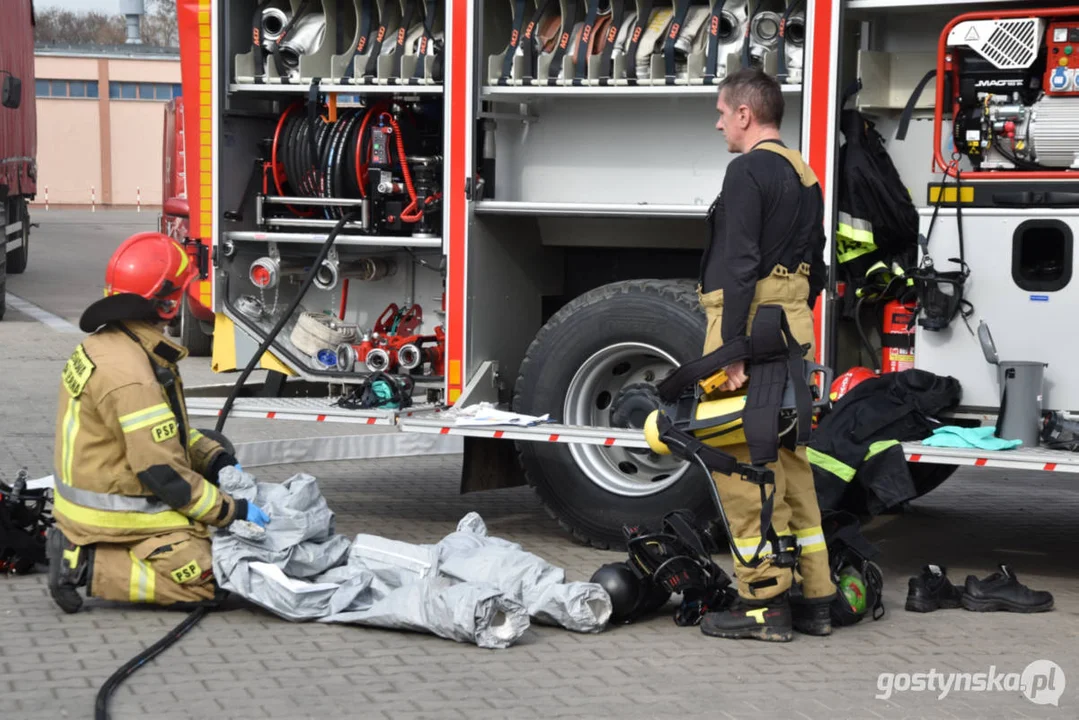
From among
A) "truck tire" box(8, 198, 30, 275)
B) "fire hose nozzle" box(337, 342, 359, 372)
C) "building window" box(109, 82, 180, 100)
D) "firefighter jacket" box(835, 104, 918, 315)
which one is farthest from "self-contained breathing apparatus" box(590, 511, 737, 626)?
"building window" box(109, 82, 180, 100)

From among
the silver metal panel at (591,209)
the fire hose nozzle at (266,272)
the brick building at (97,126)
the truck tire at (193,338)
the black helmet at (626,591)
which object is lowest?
the black helmet at (626,591)

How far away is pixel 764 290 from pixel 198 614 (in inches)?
93.5

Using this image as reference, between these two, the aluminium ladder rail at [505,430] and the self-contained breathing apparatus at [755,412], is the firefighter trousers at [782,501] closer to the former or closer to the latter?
the self-contained breathing apparatus at [755,412]

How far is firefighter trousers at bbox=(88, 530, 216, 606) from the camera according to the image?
5.71m

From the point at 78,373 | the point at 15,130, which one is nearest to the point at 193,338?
the point at 15,130

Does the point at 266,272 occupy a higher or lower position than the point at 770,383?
higher

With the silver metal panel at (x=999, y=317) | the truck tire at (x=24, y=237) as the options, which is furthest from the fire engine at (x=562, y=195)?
the truck tire at (x=24, y=237)

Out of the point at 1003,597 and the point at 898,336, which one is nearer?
the point at 1003,597

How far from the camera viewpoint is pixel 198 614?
5711 mm

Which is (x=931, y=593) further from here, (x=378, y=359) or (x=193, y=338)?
(x=193, y=338)

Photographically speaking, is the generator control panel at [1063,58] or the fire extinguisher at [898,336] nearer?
the generator control panel at [1063,58]

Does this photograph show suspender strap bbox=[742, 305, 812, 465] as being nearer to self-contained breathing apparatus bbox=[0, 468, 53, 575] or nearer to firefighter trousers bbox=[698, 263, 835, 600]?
firefighter trousers bbox=[698, 263, 835, 600]

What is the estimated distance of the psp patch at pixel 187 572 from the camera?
5707 mm

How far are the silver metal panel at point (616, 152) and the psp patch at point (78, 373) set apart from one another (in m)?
2.28
